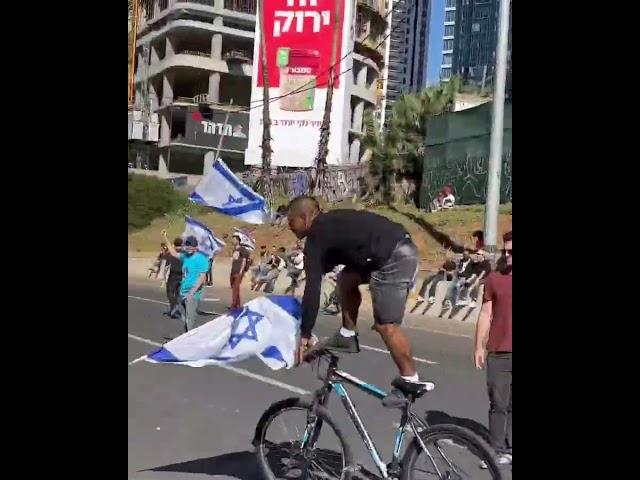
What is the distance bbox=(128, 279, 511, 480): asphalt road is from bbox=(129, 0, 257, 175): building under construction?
700 mm

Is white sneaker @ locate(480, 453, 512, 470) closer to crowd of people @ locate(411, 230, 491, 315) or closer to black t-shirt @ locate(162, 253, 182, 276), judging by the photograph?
crowd of people @ locate(411, 230, 491, 315)

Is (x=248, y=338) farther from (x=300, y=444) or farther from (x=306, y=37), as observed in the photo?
(x=306, y=37)

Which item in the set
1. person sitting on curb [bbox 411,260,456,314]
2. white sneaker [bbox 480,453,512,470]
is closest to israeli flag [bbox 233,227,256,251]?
person sitting on curb [bbox 411,260,456,314]

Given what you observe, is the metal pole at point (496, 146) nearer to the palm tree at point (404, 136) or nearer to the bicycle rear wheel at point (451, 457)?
the palm tree at point (404, 136)

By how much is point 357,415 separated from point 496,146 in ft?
4.18

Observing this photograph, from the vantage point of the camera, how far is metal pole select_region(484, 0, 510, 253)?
119 inches

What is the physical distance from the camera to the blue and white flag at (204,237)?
11.6 feet

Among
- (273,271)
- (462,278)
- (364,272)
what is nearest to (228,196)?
(273,271)

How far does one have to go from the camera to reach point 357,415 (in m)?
3.05

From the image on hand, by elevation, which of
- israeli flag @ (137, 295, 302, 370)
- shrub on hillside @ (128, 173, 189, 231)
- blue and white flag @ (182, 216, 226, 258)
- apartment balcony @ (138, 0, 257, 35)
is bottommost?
israeli flag @ (137, 295, 302, 370)

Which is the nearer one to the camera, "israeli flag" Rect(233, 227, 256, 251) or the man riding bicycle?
the man riding bicycle

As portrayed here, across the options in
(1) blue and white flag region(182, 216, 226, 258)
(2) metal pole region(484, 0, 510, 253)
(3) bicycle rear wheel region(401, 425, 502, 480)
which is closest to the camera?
(3) bicycle rear wheel region(401, 425, 502, 480)

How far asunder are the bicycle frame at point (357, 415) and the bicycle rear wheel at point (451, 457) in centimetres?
7
